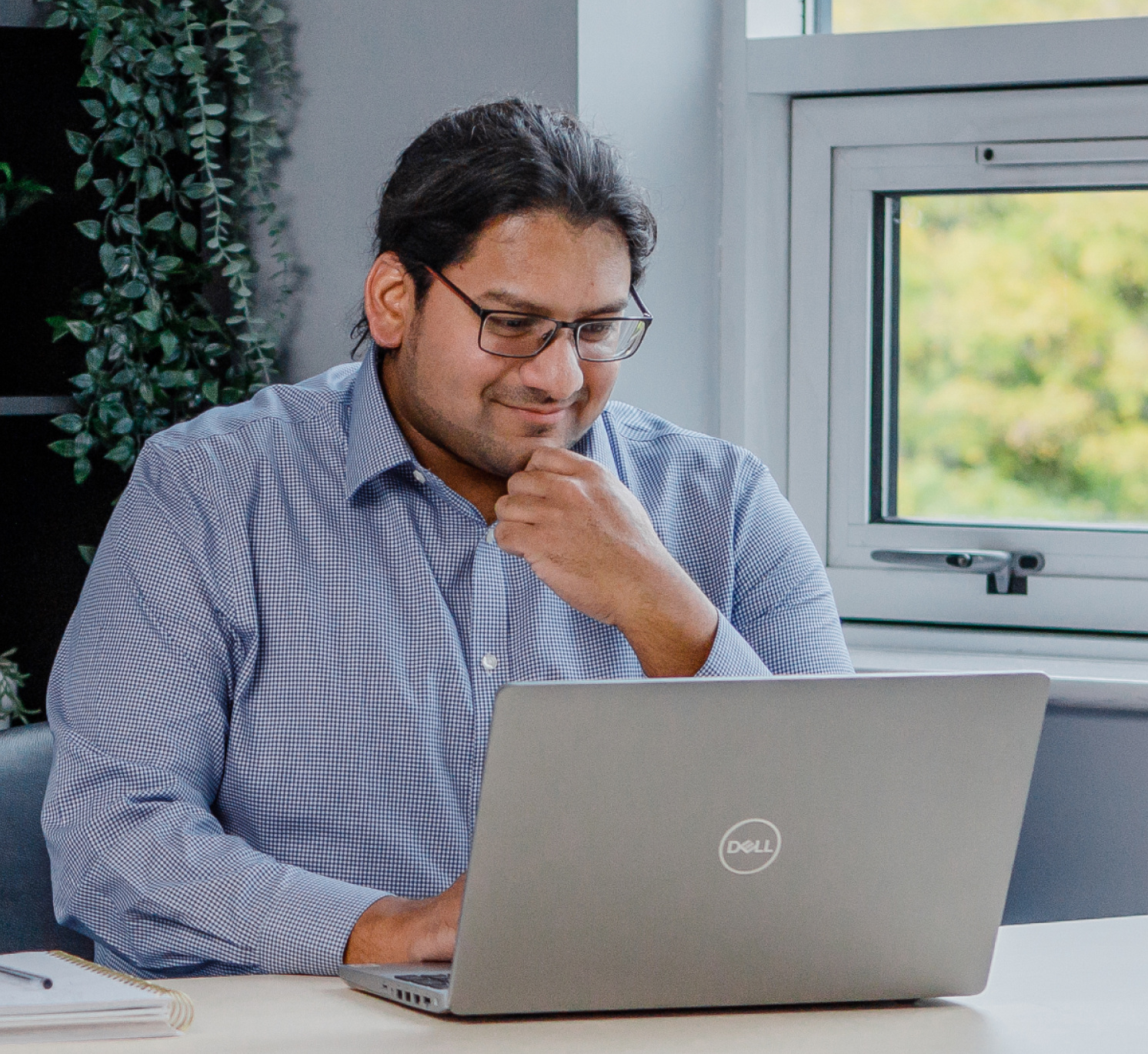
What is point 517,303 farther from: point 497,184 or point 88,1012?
point 88,1012

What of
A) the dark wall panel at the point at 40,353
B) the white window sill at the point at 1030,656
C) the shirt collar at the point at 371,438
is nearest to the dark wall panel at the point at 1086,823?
the white window sill at the point at 1030,656

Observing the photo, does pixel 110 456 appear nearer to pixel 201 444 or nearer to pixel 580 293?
pixel 201 444

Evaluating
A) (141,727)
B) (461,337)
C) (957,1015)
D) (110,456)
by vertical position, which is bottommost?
(957,1015)

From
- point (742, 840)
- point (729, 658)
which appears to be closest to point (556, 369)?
point (729, 658)

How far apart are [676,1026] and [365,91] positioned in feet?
4.64

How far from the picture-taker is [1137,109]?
6.43 feet

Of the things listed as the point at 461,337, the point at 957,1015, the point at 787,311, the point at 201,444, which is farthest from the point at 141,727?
the point at 787,311

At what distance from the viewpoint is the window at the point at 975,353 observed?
6.61 ft

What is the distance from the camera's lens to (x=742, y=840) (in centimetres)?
90

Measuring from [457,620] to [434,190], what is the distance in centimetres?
43

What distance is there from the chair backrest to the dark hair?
59 centimetres

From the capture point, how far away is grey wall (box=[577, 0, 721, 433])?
1.91 metres

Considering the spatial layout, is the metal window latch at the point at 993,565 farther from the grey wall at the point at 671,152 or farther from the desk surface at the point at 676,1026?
the desk surface at the point at 676,1026

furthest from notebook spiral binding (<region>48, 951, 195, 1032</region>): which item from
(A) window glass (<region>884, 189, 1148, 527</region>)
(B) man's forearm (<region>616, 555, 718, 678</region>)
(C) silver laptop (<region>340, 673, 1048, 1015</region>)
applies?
(A) window glass (<region>884, 189, 1148, 527</region>)
